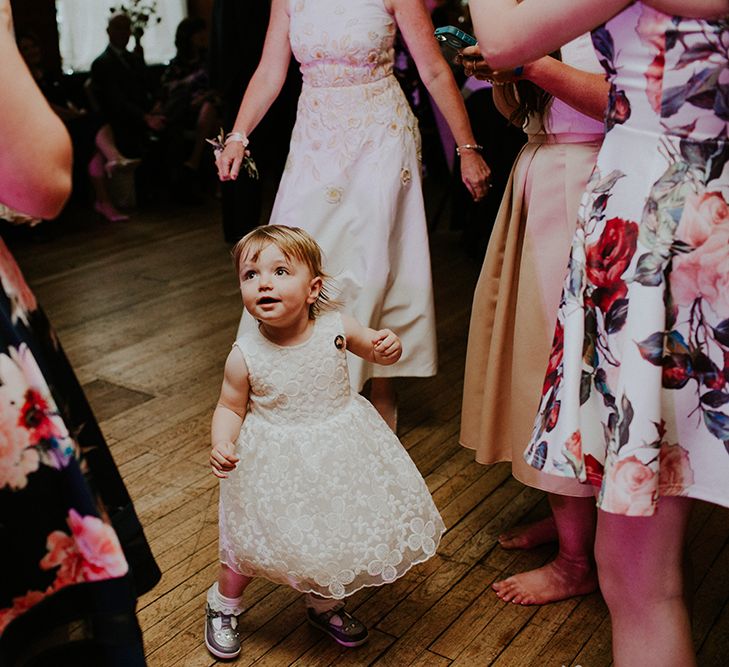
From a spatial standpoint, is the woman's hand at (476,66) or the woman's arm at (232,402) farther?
the woman's arm at (232,402)

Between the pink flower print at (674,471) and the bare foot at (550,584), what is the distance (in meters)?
0.97

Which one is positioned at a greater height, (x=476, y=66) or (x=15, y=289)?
(x=476, y=66)

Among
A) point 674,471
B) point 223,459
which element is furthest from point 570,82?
point 223,459

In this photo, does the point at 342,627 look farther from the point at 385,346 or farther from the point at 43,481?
the point at 43,481

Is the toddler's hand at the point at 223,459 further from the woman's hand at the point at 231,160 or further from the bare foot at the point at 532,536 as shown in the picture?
the woman's hand at the point at 231,160

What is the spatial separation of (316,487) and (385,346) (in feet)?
1.02

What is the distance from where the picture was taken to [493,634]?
2.10 metres

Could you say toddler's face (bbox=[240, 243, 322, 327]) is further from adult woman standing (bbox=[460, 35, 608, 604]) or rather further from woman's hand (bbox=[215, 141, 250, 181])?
woman's hand (bbox=[215, 141, 250, 181])

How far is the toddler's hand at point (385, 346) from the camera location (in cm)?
195

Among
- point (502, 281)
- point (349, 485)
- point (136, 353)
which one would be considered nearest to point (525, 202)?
point (502, 281)

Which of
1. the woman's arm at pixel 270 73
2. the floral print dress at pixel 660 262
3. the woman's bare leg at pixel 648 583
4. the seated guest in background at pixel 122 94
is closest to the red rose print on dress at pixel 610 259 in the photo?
the floral print dress at pixel 660 262

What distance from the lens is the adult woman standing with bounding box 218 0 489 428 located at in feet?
8.64

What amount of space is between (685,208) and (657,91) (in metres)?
0.15

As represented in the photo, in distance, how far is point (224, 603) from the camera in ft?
6.72
